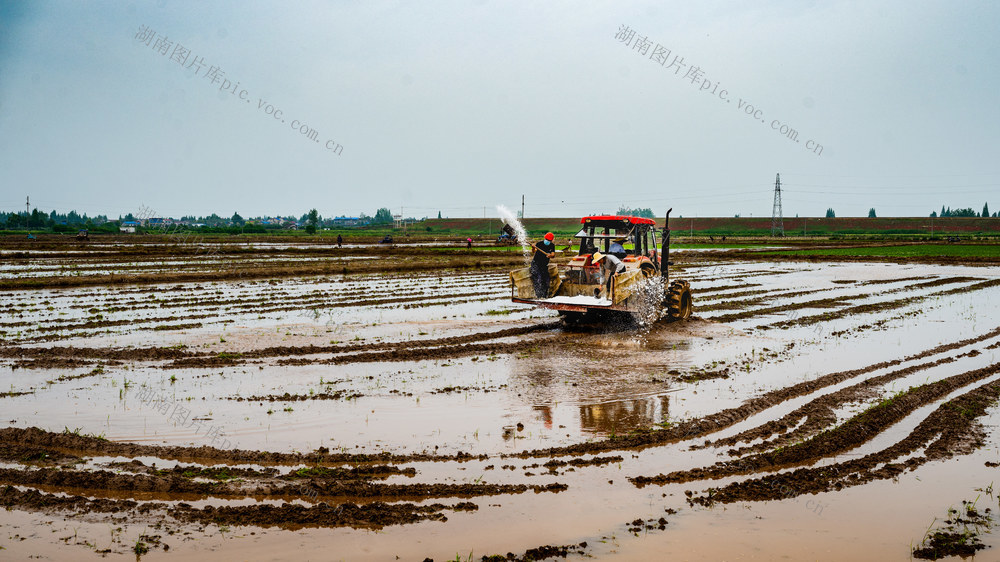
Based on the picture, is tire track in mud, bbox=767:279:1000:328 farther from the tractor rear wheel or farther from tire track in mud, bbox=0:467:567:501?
tire track in mud, bbox=0:467:567:501

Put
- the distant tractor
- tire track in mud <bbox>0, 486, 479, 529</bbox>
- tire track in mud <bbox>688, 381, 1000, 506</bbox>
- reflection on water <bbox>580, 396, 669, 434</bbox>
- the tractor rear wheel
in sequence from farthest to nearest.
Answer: the tractor rear wheel
the distant tractor
reflection on water <bbox>580, 396, 669, 434</bbox>
tire track in mud <bbox>688, 381, 1000, 506</bbox>
tire track in mud <bbox>0, 486, 479, 529</bbox>

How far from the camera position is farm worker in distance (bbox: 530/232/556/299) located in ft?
51.6

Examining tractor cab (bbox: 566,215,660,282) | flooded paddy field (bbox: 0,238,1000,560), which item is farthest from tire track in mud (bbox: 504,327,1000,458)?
tractor cab (bbox: 566,215,660,282)

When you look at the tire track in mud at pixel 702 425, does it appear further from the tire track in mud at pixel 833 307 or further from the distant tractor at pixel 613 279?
the tire track in mud at pixel 833 307

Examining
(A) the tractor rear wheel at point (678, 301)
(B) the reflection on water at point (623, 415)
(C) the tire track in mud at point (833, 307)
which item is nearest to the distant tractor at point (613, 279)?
(A) the tractor rear wheel at point (678, 301)

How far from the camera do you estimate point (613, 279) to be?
49.4ft

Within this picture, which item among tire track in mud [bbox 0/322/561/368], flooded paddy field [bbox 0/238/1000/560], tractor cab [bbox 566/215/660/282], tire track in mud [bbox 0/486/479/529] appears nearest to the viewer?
flooded paddy field [bbox 0/238/1000/560]

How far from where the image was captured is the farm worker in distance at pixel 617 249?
1608cm

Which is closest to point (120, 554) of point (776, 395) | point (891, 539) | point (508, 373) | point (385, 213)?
point (891, 539)

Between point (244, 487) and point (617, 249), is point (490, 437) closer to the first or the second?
point (244, 487)

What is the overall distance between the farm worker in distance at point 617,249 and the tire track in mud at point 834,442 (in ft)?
22.3

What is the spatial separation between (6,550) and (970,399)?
407 inches

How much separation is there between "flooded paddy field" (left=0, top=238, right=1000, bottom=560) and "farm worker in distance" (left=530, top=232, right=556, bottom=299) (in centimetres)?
94

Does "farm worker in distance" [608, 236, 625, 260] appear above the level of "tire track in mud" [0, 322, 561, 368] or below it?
above
